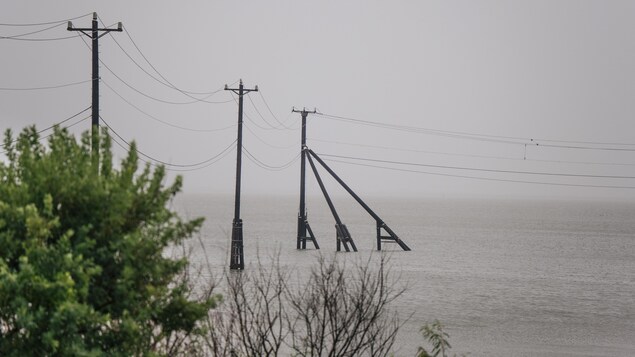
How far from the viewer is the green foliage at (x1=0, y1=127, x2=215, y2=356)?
9.20 metres

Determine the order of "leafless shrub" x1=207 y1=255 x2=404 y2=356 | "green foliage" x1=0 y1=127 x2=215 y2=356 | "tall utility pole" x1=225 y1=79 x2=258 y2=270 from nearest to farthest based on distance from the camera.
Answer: "green foliage" x1=0 y1=127 x2=215 y2=356, "leafless shrub" x1=207 y1=255 x2=404 y2=356, "tall utility pole" x1=225 y1=79 x2=258 y2=270

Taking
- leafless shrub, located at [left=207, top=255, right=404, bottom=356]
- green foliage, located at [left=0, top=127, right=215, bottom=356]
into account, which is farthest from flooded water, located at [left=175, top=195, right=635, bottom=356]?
green foliage, located at [left=0, top=127, right=215, bottom=356]

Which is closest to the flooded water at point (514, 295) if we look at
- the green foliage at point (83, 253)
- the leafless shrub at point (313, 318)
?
the leafless shrub at point (313, 318)

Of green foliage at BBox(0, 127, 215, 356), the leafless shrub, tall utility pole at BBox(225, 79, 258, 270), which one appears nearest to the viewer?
green foliage at BBox(0, 127, 215, 356)

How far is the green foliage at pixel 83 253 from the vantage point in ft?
30.2

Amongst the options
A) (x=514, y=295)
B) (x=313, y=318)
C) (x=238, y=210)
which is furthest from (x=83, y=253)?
(x=514, y=295)

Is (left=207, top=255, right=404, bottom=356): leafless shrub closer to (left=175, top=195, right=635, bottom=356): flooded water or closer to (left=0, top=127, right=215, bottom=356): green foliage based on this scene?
(left=175, top=195, right=635, bottom=356): flooded water

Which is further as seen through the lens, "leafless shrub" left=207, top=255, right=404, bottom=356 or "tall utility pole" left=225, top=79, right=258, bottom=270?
"tall utility pole" left=225, top=79, right=258, bottom=270

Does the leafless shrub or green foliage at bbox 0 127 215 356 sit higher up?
green foliage at bbox 0 127 215 356

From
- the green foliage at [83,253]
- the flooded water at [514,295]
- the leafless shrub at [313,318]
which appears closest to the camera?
the green foliage at [83,253]

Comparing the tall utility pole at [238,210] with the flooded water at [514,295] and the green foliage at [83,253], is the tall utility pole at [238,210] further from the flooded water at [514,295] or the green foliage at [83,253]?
the green foliage at [83,253]

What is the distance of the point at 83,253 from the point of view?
10.0m

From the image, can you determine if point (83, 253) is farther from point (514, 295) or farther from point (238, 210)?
point (514, 295)

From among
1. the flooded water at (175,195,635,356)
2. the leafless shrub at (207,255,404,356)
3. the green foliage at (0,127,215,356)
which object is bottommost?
the flooded water at (175,195,635,356)
